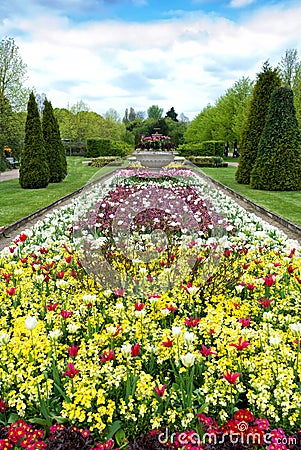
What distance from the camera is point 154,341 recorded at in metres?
2.91

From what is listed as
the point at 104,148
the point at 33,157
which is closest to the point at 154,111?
the point at 104,148

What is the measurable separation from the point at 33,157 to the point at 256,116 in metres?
8.04

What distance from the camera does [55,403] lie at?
7.94 ft

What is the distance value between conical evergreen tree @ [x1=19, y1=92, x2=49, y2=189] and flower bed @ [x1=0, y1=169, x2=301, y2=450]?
9.99 metres

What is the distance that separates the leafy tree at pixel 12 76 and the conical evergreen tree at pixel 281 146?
46.8 ft

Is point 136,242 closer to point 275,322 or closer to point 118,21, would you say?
point 275,322

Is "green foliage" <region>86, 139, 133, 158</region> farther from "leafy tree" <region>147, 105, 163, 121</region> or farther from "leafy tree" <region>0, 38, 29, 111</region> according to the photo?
"leafy tree" <region>147, 105, 163, 121</region>

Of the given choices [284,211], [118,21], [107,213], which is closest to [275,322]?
[107,213]

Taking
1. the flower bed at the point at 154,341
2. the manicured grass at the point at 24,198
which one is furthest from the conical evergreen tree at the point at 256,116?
the flower bed at the point at 154,341

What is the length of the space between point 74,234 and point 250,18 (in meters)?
4.19

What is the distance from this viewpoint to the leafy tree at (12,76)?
22.0 metres

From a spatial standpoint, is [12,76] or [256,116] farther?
[12,76]

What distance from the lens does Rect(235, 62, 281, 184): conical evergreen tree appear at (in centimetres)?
1467

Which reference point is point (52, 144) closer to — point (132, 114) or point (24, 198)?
point (24, 198)
